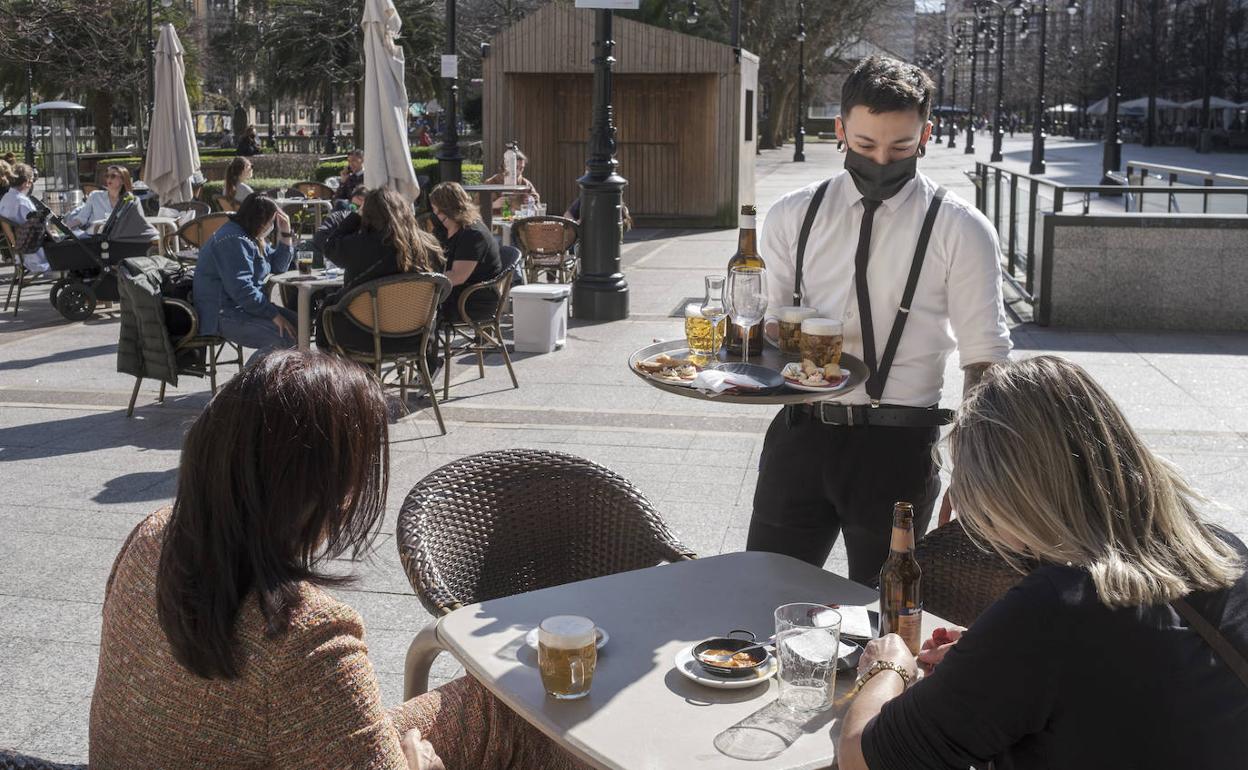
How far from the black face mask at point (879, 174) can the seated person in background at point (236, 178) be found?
1165cm

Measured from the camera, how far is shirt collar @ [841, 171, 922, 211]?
3.17 metres

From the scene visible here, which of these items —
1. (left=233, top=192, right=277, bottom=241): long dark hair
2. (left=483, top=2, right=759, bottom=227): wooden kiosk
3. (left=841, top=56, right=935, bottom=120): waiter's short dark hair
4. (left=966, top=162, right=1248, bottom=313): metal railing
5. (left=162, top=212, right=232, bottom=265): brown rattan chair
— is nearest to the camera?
(left=841, top=56, right=935, bottom=120): waiter's short dark hair

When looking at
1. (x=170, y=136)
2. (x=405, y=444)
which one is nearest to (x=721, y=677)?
(x=405, y=444)

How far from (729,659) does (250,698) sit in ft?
3.01

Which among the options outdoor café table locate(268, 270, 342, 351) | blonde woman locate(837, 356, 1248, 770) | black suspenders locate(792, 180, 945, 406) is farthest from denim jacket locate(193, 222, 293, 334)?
blonde woman locate(837, 356, 1248, 770)

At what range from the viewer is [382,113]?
36.9 feet

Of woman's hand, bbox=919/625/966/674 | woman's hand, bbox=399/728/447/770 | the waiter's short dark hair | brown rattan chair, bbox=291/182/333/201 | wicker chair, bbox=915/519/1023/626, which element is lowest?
woman's hand, bbox=399/728/447/770

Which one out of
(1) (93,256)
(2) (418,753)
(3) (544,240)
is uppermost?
(3) (544,240)

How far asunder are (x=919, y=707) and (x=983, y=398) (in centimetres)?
49

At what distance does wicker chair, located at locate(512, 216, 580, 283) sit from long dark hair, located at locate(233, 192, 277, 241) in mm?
4584

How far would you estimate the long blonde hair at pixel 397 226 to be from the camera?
24.9 feet

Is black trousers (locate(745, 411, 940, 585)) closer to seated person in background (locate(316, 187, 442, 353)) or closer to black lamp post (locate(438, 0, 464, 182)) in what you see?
seated person in background (locate(316, 187, 442, 353))

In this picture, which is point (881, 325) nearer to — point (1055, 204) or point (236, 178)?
point (1055, 204)

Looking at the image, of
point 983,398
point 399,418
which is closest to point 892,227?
point 983,398
